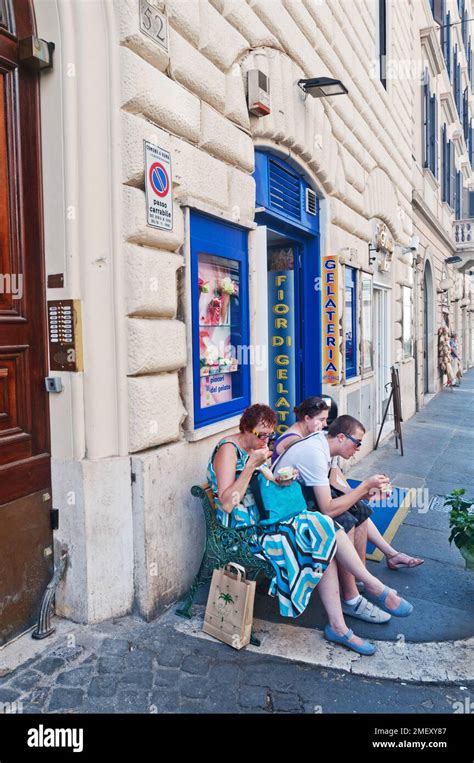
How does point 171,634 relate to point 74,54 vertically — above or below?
below

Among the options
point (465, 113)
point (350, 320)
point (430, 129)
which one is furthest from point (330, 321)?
point (465, 113)

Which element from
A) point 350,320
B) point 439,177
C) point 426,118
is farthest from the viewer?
point 439,177

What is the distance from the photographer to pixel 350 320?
7508 mm

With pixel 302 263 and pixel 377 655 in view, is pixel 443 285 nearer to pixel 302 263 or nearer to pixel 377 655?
pixel 302 263

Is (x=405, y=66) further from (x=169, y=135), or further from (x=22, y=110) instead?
(x=22, y=110)

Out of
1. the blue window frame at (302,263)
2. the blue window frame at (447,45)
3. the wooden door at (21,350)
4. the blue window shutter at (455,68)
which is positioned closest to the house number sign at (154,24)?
the wooden door at (21,350)

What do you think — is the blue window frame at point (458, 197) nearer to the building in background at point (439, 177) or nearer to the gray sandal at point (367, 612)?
the building in background at point (439, 177)

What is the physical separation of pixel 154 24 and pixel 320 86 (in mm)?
2511

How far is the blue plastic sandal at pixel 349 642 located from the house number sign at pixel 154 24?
11.5 feet

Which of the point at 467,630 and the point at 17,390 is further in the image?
the point at 467,630

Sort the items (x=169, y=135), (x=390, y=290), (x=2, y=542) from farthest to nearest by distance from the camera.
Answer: (x=390, y=290)
(x=169, y=135)
(x=2, y=542)
